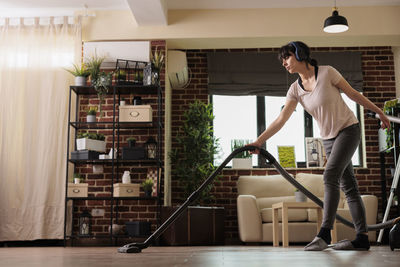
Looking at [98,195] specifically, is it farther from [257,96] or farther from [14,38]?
[257,96]

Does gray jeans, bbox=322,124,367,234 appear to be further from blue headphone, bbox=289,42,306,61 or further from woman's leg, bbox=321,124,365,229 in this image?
blue headphone, bbox=289,42,306,61

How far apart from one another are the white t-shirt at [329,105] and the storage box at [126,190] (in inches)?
122

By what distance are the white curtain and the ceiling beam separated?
84 centimetres

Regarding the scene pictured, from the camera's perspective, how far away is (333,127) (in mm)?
3121

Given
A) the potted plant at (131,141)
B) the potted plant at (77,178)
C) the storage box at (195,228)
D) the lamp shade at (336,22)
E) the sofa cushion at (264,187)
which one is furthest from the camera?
the sofa cushion at (264,187)

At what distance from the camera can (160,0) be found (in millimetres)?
5715

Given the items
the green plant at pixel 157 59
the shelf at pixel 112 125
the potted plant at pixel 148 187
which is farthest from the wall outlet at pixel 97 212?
the green plant at pixel 157 59

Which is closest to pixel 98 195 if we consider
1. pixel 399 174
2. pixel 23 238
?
pixel 23 238

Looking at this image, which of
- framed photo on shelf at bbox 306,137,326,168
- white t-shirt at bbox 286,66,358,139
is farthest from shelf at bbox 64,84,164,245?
white t-shirt at bbox 286,66,358,139

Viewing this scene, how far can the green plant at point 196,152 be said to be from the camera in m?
6.50

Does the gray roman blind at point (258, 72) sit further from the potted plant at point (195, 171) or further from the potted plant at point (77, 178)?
the potted plant at point (77, 178)

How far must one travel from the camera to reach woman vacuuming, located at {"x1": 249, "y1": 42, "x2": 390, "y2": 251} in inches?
119

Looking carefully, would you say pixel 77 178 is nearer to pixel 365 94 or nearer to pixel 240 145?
pixel 240 145

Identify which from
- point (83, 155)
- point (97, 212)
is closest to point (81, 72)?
point (83, 155)
